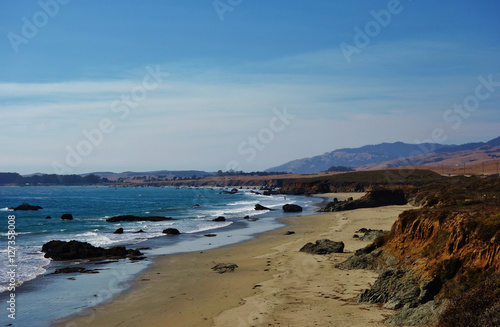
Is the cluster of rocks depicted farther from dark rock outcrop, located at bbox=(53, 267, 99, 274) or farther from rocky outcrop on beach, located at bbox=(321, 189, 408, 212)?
rocky outcrop on beach, located at bbox=(321, 189, 408, 212)

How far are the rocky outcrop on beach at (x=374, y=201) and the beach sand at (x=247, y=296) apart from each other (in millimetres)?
37469

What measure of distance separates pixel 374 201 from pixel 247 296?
52832mm

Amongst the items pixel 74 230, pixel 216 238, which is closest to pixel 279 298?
pixel 216 238

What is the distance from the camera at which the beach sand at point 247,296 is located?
1355 centimetres

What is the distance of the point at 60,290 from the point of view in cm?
1888

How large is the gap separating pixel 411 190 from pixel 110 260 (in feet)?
201

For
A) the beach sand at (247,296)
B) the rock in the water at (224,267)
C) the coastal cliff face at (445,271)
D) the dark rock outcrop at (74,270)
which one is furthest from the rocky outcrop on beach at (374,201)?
the coastal cliff face at (445,271)

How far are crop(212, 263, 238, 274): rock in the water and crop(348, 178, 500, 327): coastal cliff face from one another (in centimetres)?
809

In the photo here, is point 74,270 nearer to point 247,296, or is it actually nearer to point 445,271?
point 247,296

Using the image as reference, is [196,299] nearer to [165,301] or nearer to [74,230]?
[165,301]

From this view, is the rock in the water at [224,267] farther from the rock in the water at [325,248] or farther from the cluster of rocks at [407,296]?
the cluster of rocks at [407,296]

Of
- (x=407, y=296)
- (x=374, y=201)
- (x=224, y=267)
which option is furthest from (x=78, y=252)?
(x=374, y=201)

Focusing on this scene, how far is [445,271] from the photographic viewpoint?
13.1 m

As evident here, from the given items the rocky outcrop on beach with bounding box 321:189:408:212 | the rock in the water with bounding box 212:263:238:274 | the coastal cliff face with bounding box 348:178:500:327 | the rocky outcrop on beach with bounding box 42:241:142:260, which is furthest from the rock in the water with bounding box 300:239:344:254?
the rocky outcrop on beach with bounding box 321:189:408:212
